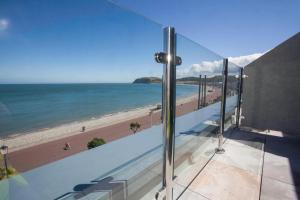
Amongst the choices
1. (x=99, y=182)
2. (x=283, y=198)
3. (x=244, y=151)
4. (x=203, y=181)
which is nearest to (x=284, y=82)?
(x=244, y=151)

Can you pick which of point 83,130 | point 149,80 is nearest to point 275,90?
point 149,80

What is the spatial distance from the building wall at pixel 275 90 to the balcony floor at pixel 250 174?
5.12 feet

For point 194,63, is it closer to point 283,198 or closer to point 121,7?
point 121,7

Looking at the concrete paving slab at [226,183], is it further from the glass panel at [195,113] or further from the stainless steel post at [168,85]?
the stainless steel post at [168,85]

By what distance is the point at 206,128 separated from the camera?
3061mm

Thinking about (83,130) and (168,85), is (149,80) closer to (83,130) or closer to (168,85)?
(168,85)

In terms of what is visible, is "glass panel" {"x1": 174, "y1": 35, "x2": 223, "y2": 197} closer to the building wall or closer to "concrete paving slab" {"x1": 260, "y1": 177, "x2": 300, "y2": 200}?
"concrete paving slab" {"x1": 260, "y1": 177, "x2": 300, "y2": 200}

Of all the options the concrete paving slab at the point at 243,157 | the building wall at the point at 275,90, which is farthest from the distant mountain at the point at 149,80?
the building wall at the point at 275,90

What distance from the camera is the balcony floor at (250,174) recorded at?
2055 mm

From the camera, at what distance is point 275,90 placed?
16.8 feet

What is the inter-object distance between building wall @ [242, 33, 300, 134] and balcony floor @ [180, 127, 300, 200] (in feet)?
5.12

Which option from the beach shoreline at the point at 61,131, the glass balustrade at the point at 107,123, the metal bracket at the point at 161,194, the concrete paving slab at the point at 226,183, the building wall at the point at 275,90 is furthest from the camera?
the building wall at the point at 275,90

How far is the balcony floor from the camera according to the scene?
2.05m

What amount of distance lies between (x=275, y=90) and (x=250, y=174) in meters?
3.59
